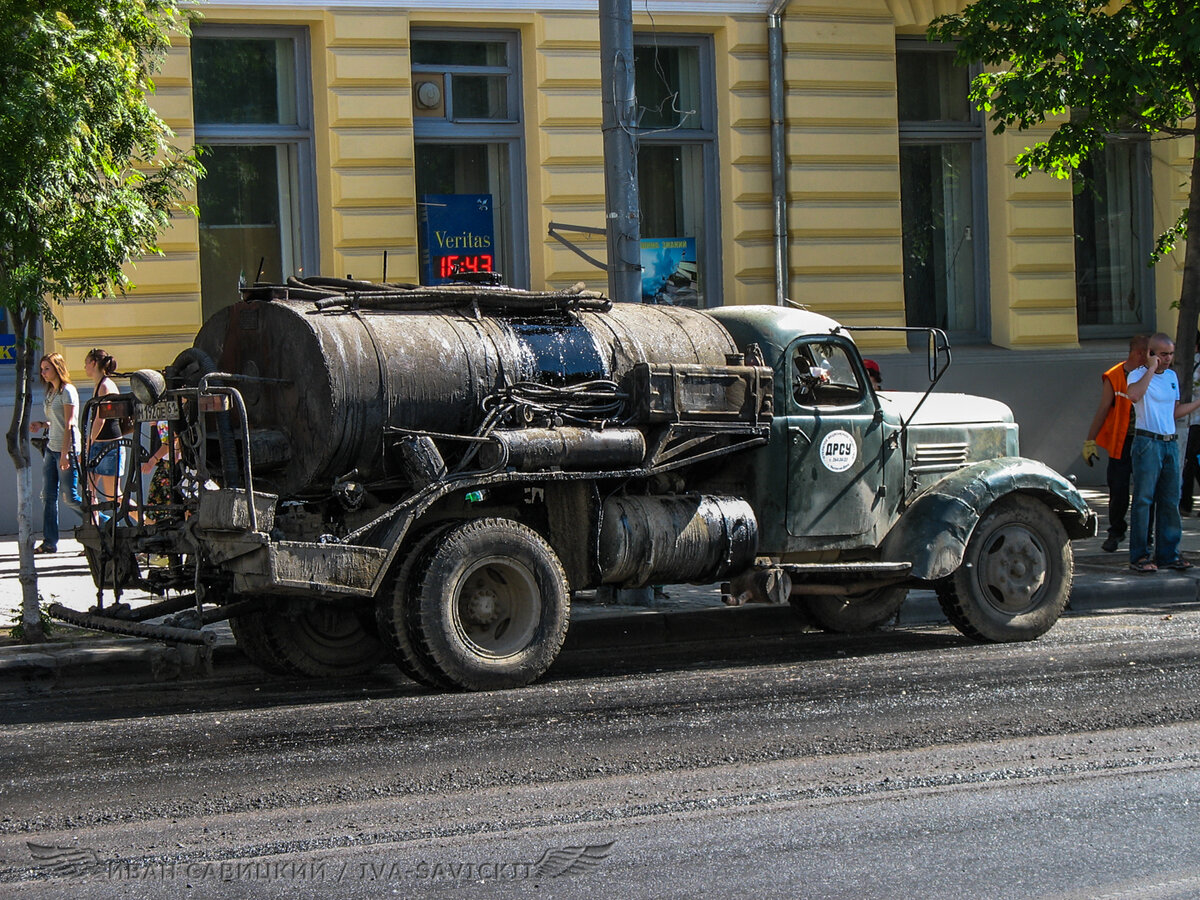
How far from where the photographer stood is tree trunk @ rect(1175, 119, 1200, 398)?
13773 millimetres

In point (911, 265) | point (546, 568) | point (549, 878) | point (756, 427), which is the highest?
point (911, 265)

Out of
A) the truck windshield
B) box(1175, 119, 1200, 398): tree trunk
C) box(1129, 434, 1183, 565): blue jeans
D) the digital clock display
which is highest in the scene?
the digital clock display

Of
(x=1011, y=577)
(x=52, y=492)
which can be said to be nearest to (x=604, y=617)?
(x=1011, y=577)

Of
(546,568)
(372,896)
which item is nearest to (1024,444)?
(546,568)

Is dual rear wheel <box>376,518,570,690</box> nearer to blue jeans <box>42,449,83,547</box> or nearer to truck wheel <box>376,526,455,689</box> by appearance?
truck wheel <box>376,526,455,689</box>

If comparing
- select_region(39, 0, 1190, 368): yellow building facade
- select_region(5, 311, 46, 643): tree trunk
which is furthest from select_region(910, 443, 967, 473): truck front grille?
select_region(39, 0, 1190, 368): yellow building facade

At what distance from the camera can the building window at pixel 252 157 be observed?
15.5 metres

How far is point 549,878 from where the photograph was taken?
4715 millimetres

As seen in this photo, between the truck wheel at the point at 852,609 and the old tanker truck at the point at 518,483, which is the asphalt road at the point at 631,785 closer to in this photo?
the old tanker truck at the point at 518,483

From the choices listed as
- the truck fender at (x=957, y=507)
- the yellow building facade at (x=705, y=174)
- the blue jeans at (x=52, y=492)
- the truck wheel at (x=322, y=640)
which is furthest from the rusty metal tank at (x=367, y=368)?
the yellow building facade at (x=705, y=174)

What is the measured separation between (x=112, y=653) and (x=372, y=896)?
15.4 feet

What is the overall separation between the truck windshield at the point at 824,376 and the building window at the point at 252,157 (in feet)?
25.9

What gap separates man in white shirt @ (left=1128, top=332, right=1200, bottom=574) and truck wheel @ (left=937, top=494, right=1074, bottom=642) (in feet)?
8.16

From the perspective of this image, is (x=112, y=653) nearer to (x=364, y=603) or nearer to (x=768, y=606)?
(x=364, y=603)
